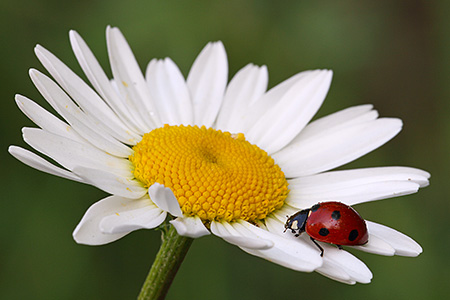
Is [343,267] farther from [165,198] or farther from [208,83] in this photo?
[208,83]

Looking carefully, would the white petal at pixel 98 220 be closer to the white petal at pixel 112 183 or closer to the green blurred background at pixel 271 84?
the white petal at pixel 112 183

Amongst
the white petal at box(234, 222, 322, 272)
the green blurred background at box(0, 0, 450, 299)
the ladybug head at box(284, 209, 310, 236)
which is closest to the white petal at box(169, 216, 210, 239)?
the white petal at box(234, 222, 322, 272)

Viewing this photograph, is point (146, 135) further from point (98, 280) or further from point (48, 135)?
point (98, 280)

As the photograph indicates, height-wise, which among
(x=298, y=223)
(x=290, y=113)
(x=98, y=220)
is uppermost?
(x=290, y=113)

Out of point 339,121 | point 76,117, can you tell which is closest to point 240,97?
point 339,121

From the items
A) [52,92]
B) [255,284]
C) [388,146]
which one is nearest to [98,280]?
[255,284]

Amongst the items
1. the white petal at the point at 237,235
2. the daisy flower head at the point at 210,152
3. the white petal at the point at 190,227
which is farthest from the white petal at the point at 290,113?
the white petal at the point at 190,227
